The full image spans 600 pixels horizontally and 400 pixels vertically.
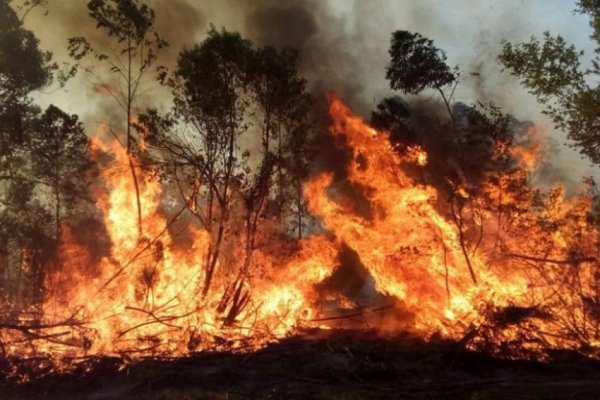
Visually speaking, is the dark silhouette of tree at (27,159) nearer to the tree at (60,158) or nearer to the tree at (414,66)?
the tree at (60,158)

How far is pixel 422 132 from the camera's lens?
74.7 feet

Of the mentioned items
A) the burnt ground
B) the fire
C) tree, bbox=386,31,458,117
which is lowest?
the burnt ground

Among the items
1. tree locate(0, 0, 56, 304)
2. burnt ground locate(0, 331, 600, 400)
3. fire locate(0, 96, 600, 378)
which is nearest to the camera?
burnt ground locate(0, 331, 600, 400)

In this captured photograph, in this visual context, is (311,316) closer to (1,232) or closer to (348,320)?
(348,320)

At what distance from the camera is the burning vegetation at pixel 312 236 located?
14133 millimetres

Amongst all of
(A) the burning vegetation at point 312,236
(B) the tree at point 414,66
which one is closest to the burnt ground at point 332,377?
(A) the burning vegetation at point 312,236

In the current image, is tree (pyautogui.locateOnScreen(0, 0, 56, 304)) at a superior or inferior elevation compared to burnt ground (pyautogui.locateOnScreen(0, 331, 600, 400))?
superior

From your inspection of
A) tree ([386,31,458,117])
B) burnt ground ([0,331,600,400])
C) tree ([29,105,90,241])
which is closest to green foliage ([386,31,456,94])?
tree ([386,31,458,117])

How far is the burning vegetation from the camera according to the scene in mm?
14133

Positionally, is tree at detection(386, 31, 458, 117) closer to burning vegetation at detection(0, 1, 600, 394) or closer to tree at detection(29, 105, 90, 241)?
burning vegetation at detection(0, 1, 600, 394)

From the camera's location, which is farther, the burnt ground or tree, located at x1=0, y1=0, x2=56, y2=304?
tree, located at x1=0, y1=0, x2=56, y2=304

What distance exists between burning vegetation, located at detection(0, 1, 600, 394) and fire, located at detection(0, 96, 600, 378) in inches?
2.4

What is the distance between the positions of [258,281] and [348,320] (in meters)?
4.23

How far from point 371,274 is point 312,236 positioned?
3177 millimetres
